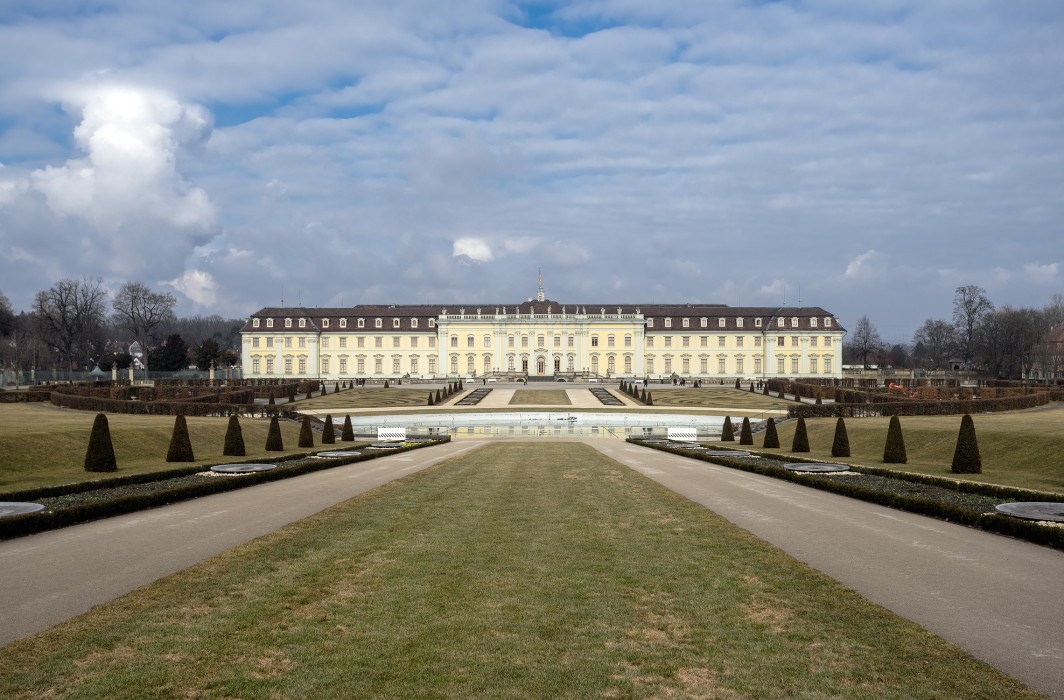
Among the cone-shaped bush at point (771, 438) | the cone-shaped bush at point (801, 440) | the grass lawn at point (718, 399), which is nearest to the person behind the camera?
the cone-shaped bush at point (801, 440)

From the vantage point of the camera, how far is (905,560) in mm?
8586

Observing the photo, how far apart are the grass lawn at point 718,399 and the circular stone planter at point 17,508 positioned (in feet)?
126

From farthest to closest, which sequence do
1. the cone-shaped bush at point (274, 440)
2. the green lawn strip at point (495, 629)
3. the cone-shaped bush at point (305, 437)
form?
the cone-shaped bush at point (305, 437)
the cone-shaped bush at point (274, 440)
the green lawn strip at point (495, 629)

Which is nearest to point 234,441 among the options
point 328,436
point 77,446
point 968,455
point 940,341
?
point 77,446

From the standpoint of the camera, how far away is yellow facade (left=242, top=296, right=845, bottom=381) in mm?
92438

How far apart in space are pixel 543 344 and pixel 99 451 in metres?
78.2

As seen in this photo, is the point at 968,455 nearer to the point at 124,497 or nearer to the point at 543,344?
the point at 124,497

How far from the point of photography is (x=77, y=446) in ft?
62.2

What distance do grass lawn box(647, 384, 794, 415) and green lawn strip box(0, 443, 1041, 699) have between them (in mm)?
38347

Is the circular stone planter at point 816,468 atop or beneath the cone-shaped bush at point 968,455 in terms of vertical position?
beneath

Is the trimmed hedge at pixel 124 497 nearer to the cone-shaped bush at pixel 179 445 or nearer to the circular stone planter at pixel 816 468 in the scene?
the cone-shaped bush at pixel 179 445

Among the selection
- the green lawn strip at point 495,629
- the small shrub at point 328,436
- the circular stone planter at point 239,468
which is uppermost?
the green lawn strip at point 495,629

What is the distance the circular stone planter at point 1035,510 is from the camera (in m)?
10.2

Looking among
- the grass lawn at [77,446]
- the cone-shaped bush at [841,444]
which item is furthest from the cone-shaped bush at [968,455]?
the grass lawn at [77,446]
